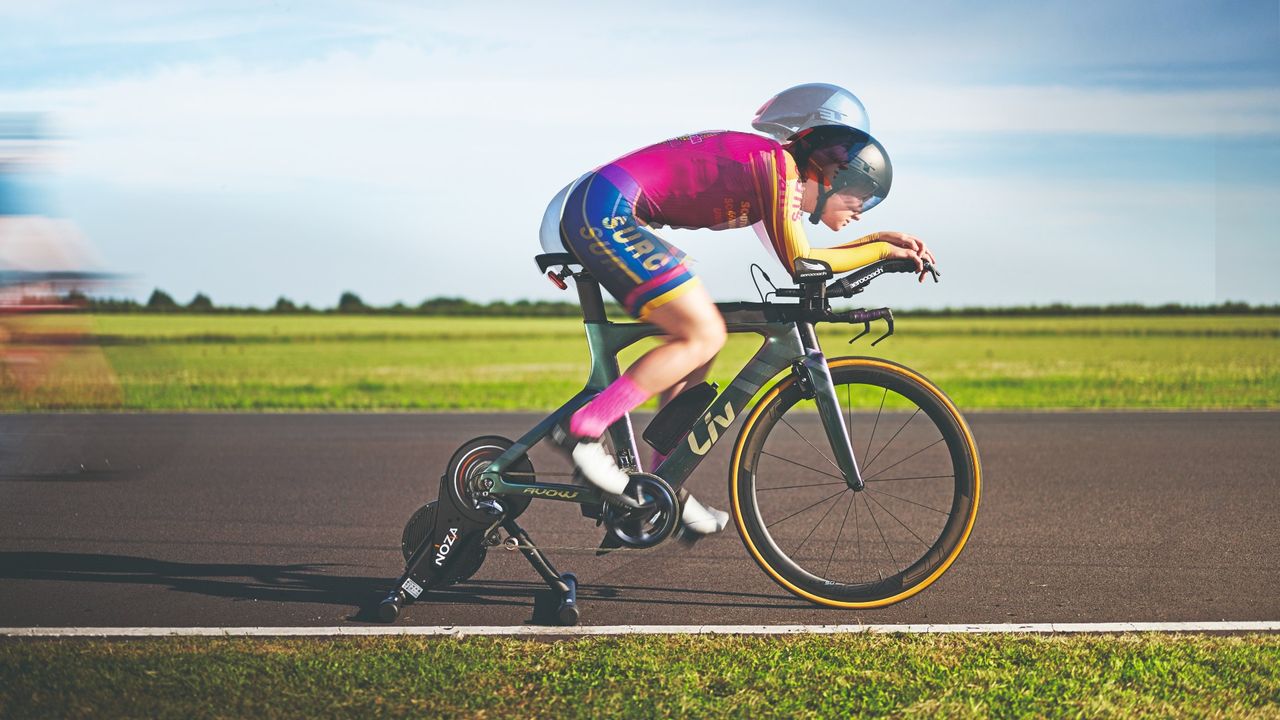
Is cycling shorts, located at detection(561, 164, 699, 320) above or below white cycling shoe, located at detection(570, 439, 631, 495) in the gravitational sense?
above

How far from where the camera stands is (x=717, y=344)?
14.6 ft

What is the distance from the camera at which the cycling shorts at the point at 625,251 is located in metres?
4.38

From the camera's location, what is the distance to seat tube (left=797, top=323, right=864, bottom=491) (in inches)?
183

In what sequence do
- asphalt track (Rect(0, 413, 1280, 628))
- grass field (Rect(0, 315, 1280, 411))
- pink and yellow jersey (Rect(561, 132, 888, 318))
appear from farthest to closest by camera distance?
grass field (Rect(0, 315, 1280, 411)), asphalt track (Rect(0, 413, 1280, 628)), pink and yellow jersey (Rect(561, 132, 888, 318))

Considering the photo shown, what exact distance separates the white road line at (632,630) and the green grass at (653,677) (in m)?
0.13

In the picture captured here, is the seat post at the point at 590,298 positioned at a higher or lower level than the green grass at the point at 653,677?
higher

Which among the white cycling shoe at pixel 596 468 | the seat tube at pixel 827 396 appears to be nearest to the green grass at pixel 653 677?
the white cycling shoe at pixel 596 468

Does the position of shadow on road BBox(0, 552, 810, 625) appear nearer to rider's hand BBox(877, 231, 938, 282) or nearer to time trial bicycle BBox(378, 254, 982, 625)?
time trial bicycle BBox(378, 254, 982, 625)

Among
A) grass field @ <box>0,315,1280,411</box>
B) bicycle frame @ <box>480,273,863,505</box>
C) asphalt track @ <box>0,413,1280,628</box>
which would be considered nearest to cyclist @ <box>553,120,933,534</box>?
bicycle frame @ <box>480,273,863,505</box>

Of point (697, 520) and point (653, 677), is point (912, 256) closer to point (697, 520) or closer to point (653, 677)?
point (697, 520)

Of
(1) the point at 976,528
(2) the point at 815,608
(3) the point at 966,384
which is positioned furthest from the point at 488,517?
(3) the point at 966,384

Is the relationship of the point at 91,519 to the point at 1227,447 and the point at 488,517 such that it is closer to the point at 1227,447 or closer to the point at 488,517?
the point at 488,517

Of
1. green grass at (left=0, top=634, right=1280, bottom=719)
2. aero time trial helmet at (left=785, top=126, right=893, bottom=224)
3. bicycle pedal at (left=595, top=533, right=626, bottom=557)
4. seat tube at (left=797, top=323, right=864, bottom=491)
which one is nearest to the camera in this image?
green grass at (left=0, top=634, right=1280, bottom=719)

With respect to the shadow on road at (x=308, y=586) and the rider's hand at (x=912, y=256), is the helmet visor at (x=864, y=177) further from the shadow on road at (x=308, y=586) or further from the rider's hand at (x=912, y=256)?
the shadow on road at (x=308, y=586)
